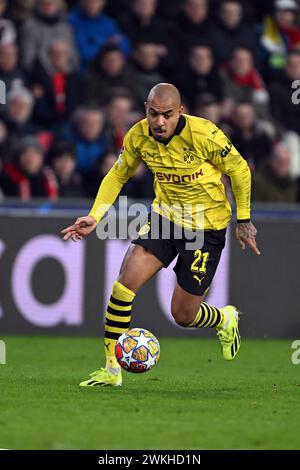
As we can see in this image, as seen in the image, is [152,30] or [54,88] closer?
[54,88]

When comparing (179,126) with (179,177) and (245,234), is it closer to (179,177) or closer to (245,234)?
(179,177)

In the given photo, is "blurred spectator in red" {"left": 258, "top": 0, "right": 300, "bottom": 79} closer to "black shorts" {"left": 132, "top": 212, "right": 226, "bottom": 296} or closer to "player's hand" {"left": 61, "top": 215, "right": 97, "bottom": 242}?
"black shorts" {"left": 132, "top": 212, "right": 226, "bottom": 296}

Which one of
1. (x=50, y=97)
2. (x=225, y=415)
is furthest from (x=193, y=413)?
(x=50, y=97)

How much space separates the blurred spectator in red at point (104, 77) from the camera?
14.7 meters

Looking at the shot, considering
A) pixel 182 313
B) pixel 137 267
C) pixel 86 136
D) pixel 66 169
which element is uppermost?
pixel 86 136

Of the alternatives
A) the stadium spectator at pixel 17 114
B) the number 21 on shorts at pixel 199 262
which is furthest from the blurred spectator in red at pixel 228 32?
the number 21 on shorts at pixel 199 262

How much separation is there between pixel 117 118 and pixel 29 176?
5.32 ft

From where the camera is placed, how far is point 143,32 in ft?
51.3

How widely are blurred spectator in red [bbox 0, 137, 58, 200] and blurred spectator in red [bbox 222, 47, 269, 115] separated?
3.53 m

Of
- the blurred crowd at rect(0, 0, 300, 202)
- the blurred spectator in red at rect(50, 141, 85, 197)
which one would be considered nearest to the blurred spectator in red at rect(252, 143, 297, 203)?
the blurred crowd at rect(0, 0, 300, 202)

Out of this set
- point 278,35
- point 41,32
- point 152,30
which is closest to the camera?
point 41,32

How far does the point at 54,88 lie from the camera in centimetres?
1441

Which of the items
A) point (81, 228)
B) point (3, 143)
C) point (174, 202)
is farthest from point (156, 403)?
point (3, 143)

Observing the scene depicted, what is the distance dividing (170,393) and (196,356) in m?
3.24
